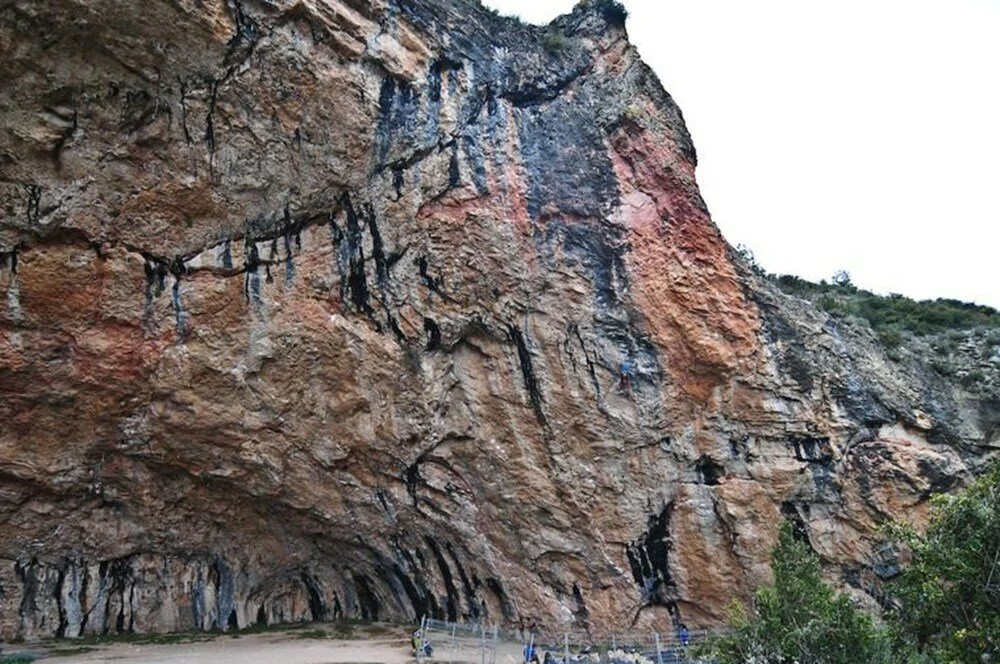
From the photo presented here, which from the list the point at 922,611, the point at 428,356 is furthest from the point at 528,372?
the point at 922,611

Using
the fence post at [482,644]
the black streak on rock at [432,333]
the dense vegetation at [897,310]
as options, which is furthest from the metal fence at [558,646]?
the dense vegetation at [897,310]

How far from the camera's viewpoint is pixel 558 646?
16.7 m

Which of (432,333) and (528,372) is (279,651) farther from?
(528,372)

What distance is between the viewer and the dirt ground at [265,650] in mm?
15466

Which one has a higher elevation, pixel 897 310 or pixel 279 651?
pixel 897 310

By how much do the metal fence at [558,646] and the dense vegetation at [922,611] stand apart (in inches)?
175

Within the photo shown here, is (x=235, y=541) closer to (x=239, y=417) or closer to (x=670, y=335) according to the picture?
(x=239, y=417)

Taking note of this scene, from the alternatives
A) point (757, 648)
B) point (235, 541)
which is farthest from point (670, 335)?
point (235, 541)

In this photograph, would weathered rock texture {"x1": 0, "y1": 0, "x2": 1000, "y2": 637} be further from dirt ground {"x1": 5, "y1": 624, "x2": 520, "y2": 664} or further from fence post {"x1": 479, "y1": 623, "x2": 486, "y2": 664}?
dirt ground {"x1": 5, "y1": 624, "x2": 520, "y2": 664}

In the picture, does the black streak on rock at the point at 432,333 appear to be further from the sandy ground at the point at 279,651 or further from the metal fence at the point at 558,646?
the sandy ground at the point at 279,651

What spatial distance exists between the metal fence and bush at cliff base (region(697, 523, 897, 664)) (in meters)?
3.61

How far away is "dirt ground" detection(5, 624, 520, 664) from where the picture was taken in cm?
1547

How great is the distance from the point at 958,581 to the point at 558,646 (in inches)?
379

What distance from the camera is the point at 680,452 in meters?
16.8
